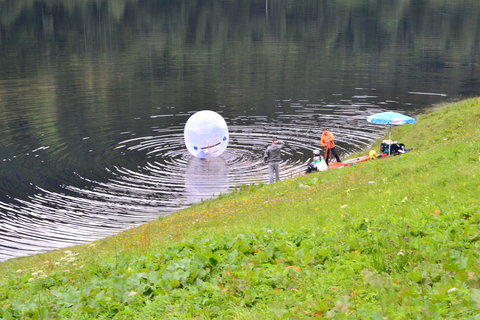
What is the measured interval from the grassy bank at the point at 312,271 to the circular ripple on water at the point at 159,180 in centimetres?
886

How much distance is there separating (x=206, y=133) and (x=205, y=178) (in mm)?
2664

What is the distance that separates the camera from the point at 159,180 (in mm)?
34469

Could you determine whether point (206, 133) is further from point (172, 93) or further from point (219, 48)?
point (219, 48)

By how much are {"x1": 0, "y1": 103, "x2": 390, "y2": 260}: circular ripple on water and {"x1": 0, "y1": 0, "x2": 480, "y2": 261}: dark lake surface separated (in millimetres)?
111

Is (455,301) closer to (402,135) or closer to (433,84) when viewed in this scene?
(402,135)

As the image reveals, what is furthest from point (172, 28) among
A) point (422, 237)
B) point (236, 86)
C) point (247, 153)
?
point (422, 237)

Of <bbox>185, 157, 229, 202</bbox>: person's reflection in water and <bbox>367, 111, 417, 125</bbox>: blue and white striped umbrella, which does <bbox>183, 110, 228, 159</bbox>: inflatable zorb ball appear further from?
<bbox>367, 111, 417, 125</bbox>: blue and white striped umbrella

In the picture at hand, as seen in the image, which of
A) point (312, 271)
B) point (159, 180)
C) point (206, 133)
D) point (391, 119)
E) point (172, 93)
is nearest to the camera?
point (312, 271)

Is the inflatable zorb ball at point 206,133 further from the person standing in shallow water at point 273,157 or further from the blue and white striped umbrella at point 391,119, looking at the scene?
the blue and white striped umbrella at point 391,119

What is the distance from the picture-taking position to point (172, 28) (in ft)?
395

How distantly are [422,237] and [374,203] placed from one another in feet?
18.2

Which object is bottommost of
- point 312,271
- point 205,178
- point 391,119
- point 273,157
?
point 205,178

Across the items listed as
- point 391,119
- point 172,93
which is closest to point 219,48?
point 172,93

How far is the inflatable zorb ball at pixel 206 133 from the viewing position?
113 ft
